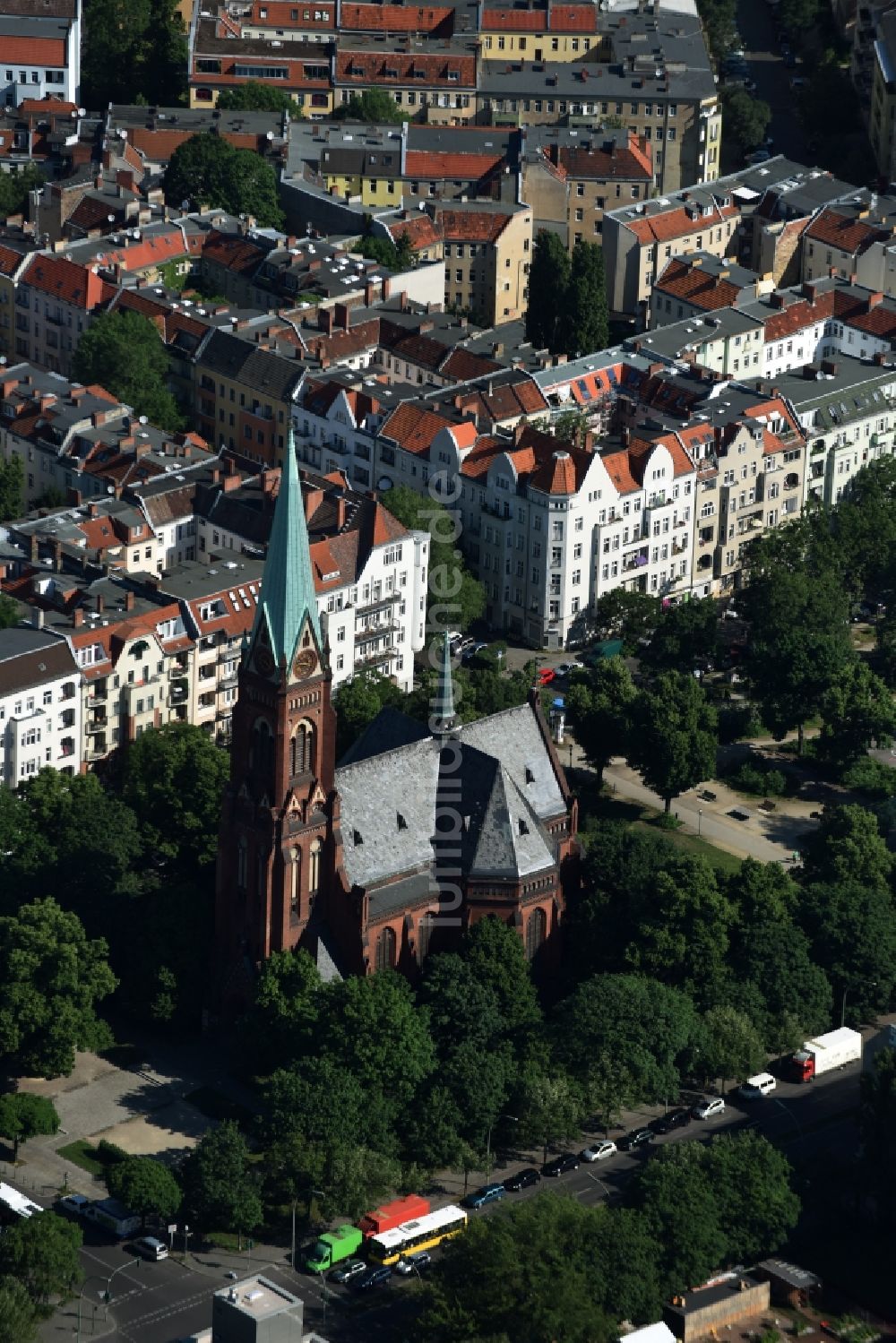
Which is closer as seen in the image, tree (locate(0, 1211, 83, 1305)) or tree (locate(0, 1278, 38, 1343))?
tree (locate(0, 1278, 38, 1343))

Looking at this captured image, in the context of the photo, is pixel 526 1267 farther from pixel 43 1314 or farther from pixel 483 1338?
pixel 43 1314

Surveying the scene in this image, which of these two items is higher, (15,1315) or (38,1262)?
(15,1315)

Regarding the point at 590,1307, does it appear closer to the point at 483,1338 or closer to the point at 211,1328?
the point at 483,1338

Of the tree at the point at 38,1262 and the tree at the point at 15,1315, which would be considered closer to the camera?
the tree at the point at 15,1315

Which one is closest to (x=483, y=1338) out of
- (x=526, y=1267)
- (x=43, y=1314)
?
(x=526, y=1267)

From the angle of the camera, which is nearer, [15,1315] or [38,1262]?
[15,1315]

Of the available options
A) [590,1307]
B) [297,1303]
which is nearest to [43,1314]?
[297,1303]
